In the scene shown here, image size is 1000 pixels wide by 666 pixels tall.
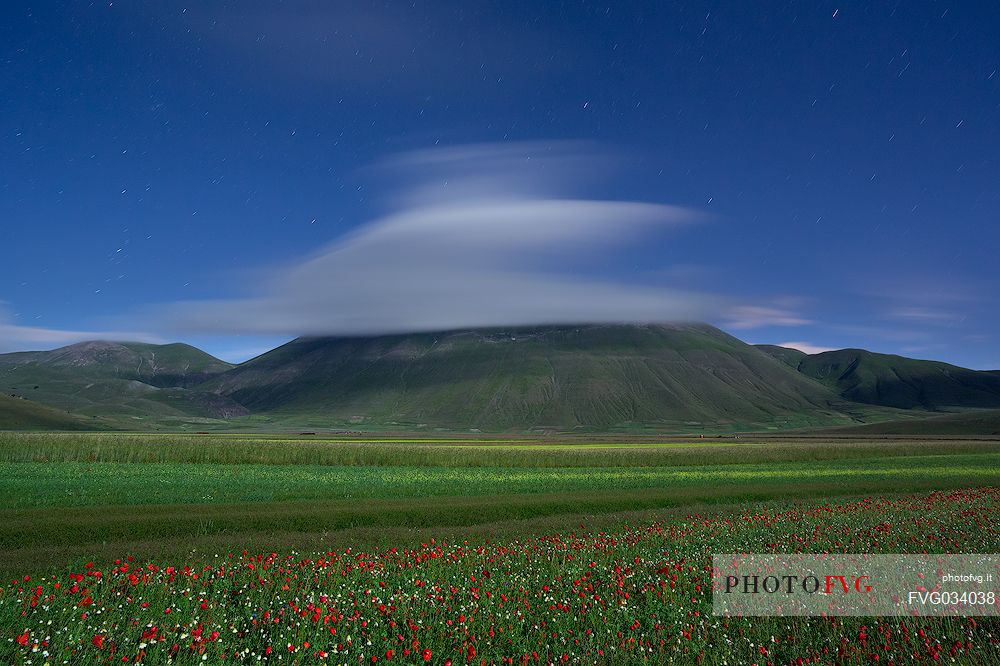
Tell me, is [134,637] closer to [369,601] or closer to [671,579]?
[369,601]

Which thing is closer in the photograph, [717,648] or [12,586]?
[717,648]

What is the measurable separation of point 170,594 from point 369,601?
417 cm

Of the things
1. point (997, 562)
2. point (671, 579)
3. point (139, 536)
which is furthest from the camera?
point (139, 536)

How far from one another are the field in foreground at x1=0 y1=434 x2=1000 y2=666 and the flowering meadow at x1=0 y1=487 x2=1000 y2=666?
0.06 m

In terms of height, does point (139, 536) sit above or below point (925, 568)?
below

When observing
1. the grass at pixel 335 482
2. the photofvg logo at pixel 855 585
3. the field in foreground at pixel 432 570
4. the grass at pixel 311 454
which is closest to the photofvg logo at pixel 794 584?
the photofvg logo at pixel 855 585

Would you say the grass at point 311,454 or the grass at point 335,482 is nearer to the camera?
the grass at point 335,482

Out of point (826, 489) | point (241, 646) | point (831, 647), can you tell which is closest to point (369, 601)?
point (241, 646)

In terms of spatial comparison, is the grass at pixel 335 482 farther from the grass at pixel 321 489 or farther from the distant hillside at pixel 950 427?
the distant hillside at pixel 950 427

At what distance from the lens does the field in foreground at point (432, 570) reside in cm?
1029

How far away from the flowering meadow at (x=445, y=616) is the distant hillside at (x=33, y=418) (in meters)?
193

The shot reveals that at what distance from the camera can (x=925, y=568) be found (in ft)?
46.9

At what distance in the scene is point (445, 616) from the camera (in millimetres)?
11945

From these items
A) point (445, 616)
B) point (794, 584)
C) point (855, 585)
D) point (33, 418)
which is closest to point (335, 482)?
point (445, 616)
